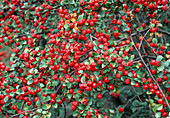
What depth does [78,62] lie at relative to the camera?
83.2 inches

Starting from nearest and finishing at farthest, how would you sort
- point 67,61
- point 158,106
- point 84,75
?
point 158,106
point 84,75
point 67,61

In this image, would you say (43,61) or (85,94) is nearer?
(85,94)

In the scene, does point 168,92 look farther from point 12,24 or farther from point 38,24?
point 12,24

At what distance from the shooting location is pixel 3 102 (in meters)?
2.07

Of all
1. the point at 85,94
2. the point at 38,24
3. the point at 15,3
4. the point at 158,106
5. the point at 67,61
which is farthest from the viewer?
the point at 15,3

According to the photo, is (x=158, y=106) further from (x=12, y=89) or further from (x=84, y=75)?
(x=12, y=89)

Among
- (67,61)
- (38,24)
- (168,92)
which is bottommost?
(168,92)

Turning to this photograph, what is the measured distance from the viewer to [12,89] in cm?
215

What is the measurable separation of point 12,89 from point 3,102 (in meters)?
0.19

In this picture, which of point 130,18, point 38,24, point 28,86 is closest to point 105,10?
point 130,18

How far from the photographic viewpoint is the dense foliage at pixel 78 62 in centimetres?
188

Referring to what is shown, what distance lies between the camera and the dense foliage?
6.15 ft

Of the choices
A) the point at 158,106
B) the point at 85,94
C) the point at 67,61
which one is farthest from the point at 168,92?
the point at 67,61

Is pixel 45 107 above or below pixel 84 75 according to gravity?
below
